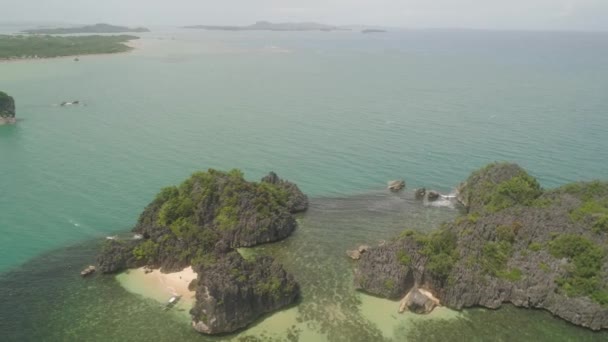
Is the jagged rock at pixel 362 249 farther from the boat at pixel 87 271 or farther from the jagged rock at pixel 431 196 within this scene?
the boat at pixel 87 271

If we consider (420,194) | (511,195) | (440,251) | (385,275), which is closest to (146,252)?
(385,275)

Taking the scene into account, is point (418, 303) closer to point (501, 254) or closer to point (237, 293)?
point (501, 254)

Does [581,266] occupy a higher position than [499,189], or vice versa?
[499,189]

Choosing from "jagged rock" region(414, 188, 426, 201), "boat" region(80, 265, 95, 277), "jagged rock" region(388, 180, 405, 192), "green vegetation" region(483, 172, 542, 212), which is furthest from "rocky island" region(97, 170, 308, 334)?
"green vegetation" region(483, 172, 542, 212)

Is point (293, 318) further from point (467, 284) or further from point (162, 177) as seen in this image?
point (162, 177)

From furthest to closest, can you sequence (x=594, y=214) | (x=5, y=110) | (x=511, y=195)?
1. (x=5, y=110)
2. (x=511, y=195)
3. (x=594, y=214)

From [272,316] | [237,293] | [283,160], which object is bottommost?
[272,316]

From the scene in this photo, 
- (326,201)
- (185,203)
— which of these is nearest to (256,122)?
(326,201)

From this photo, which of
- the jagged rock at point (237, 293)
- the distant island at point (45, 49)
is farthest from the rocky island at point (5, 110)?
the distant island at point (45, 49)
